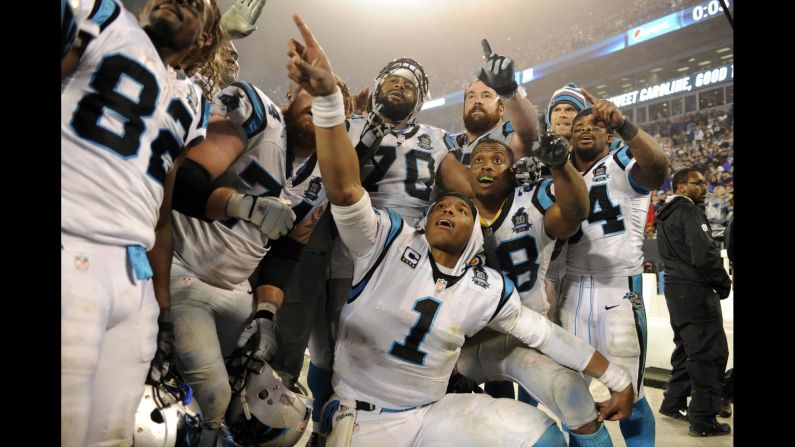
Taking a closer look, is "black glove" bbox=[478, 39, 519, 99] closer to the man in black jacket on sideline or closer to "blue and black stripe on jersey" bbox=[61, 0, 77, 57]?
"blue and black stripe on jersey" bbox=[61, 0, 77, 57]

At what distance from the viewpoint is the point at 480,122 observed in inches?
102

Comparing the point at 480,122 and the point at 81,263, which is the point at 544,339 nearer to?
the point at 480,122

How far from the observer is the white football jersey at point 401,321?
1902 millimetres

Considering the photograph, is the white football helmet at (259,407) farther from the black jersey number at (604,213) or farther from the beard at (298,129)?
the black jersey number at (604,213)

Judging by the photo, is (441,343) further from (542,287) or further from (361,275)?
(542,287)

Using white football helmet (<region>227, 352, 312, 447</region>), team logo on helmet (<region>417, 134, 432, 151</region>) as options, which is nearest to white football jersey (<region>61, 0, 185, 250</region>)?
white football helmet (<region>227, 352, 312, 447</region>)

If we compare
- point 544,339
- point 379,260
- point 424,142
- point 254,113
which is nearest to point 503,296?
point 544,339

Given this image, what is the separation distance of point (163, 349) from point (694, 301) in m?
2.86

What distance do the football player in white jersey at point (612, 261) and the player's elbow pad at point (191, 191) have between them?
4.92 feet

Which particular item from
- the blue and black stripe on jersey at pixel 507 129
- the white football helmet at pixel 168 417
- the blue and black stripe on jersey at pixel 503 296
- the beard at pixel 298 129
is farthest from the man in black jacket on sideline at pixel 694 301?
the white football helmet at pixel 168 417

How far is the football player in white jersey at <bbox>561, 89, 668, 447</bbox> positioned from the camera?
236cm

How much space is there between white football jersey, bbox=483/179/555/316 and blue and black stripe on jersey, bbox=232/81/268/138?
3.02 feet

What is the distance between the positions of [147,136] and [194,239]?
1.79 feet
